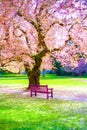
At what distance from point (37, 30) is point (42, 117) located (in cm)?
1683

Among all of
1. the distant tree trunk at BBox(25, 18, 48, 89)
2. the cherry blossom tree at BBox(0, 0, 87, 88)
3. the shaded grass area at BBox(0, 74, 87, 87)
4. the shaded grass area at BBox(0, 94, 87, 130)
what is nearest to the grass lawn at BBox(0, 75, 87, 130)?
the shaded grass area at BBox(0, 94, 87, 130)

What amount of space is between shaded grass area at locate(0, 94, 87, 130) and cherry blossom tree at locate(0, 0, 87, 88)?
6126 millimetres

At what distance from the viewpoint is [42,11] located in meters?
27.3

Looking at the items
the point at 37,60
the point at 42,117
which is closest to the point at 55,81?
the point at 37,60

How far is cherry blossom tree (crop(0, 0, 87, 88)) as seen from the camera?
24.5 m

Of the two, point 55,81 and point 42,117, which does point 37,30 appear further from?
point 55,81

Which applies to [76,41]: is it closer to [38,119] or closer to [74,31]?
A: [74,31]

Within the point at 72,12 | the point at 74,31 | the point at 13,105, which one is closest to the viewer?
the point at 13,105

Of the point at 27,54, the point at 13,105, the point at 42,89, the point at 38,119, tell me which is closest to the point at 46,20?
the point at 27,54

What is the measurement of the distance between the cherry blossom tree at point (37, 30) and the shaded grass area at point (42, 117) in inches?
241

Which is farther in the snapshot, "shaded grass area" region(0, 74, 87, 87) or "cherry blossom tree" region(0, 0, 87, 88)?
"shaded grass area" region(0, 74, 87, 87)

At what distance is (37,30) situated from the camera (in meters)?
31.9

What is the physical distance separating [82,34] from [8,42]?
796cm

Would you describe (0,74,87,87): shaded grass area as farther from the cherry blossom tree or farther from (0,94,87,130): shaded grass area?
(0,94,87,130): shaded grass area
